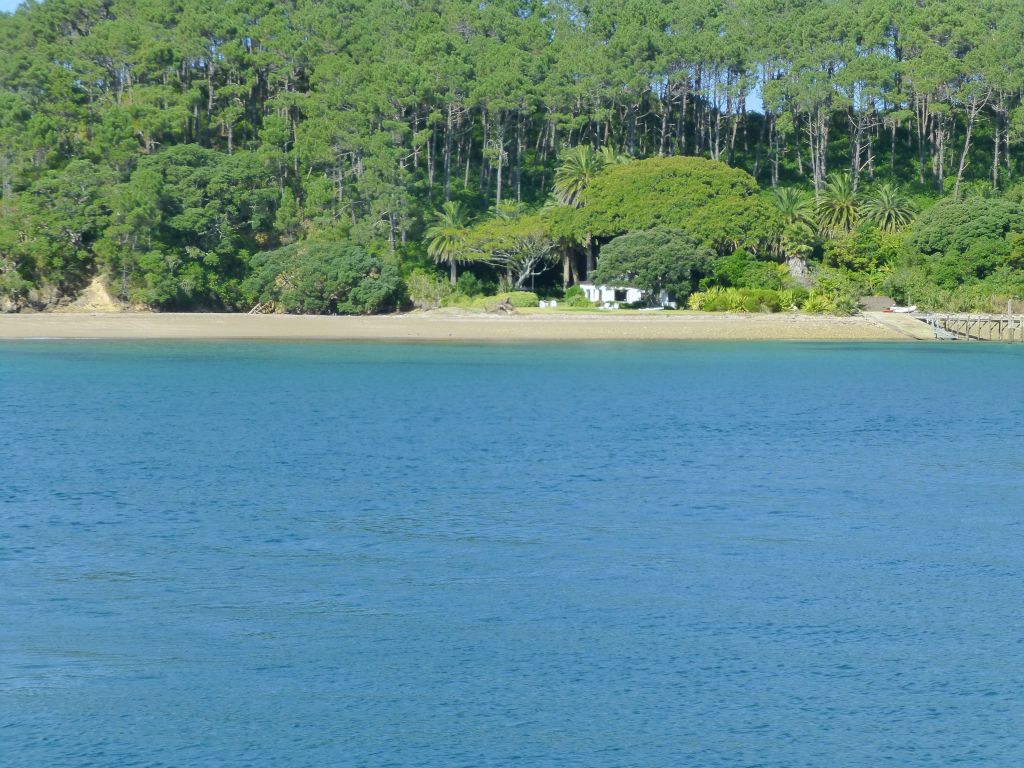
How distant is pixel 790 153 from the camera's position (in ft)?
331

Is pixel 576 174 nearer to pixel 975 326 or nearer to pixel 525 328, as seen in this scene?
pixel 525 328

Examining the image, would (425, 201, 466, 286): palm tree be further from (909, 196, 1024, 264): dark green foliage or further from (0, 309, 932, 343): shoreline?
(909, 196, 1024, 264): dark green foliage

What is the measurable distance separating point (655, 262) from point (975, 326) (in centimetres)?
1813

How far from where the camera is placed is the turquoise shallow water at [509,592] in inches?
503

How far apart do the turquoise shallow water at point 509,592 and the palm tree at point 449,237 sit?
44663 mm

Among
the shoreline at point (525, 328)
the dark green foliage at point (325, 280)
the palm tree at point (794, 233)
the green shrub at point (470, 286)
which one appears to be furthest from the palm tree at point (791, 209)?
the dark green foliage at point (325, 280)

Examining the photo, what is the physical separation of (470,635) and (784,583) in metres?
5.01

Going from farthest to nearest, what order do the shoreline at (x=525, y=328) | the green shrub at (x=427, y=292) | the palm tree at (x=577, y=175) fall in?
the palm tree at (x=577, y=175) → the green shrub at (x=427, y=292) → the shoreline at (x=525, y=328)

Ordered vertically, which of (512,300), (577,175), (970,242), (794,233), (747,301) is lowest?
(512,300)

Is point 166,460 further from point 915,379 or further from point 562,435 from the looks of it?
point 915,379

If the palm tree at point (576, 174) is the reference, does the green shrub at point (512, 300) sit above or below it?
below

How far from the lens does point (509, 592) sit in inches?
690

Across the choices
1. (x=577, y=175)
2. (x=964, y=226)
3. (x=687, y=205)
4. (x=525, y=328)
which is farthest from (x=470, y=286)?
(x=964, y=226)

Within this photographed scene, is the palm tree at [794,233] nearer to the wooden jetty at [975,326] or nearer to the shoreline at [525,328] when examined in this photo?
the shoreline at [525,328]
